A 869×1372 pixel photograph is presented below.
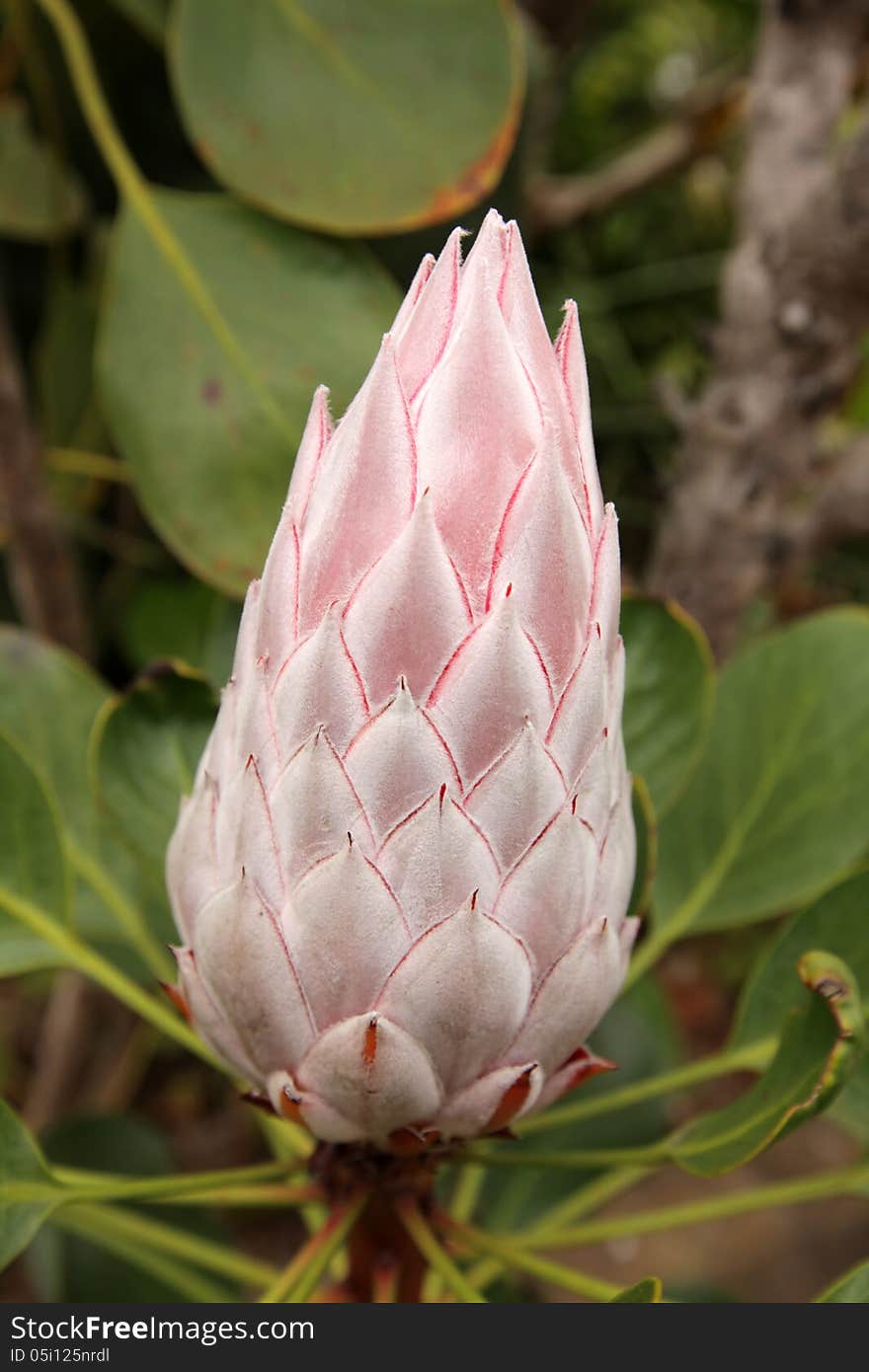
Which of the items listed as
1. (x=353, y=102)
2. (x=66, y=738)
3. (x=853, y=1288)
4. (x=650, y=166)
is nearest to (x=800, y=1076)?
(x=853, y=1288)

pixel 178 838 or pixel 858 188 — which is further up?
pixel 858 188

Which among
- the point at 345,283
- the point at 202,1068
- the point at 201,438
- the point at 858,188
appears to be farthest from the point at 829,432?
the point at 202,1068

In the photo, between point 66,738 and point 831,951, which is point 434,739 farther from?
point 66,738

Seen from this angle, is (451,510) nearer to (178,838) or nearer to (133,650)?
(178,838)

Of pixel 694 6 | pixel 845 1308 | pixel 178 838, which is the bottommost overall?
pixel 845 1308

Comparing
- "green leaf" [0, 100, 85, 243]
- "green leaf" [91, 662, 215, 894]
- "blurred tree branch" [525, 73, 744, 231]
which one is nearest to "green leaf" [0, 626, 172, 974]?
"green leaf" [91, 662, 215, 894]

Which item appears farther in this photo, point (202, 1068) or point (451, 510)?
point (202, 1068)

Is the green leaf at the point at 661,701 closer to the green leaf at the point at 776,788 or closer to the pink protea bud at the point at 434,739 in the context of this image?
the green leaf at the point at 776,788
